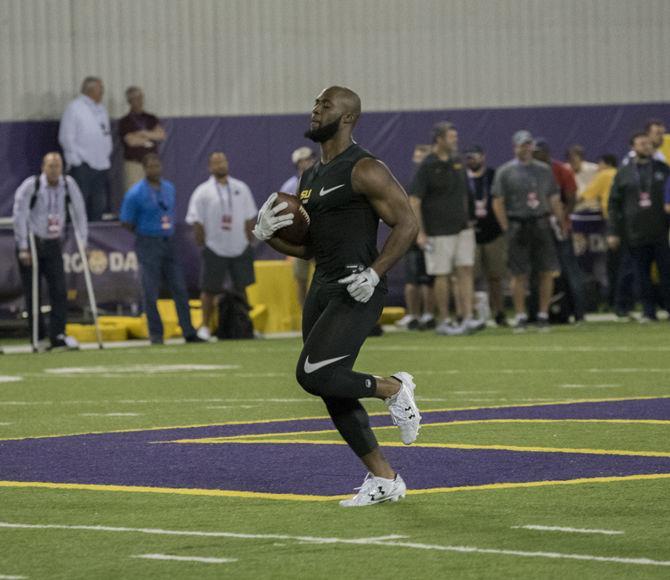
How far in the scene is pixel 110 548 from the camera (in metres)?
7.63

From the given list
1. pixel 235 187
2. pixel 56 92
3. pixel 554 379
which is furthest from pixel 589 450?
pixel 56 92

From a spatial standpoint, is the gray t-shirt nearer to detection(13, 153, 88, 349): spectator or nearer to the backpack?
the backpack

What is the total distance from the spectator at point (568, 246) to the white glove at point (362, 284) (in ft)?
48.7

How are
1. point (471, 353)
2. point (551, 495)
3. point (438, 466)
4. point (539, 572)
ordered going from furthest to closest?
point (471, 353), point (438, 466), point (551, 495), point (539, 572)

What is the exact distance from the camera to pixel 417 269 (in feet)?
78.2

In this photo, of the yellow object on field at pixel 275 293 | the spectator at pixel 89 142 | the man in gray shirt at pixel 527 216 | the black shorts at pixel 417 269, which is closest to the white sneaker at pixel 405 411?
the man in gray shirt at pixel 527 216

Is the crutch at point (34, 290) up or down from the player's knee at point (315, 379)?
down

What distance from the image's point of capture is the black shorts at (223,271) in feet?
75.4

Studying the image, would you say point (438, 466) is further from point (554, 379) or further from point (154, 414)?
point (554, 379)

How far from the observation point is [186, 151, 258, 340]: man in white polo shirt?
23016 mm

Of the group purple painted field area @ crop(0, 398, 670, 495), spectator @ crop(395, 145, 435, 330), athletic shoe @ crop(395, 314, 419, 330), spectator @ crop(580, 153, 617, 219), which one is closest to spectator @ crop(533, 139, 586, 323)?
spectator @ crop(395, 145, 435, 330)

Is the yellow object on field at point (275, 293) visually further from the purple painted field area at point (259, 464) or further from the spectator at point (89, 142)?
the purple painted field area at point (259, 464)

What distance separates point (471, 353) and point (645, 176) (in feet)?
17.0

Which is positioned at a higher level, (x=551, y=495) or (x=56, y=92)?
(x=56, y=92)
